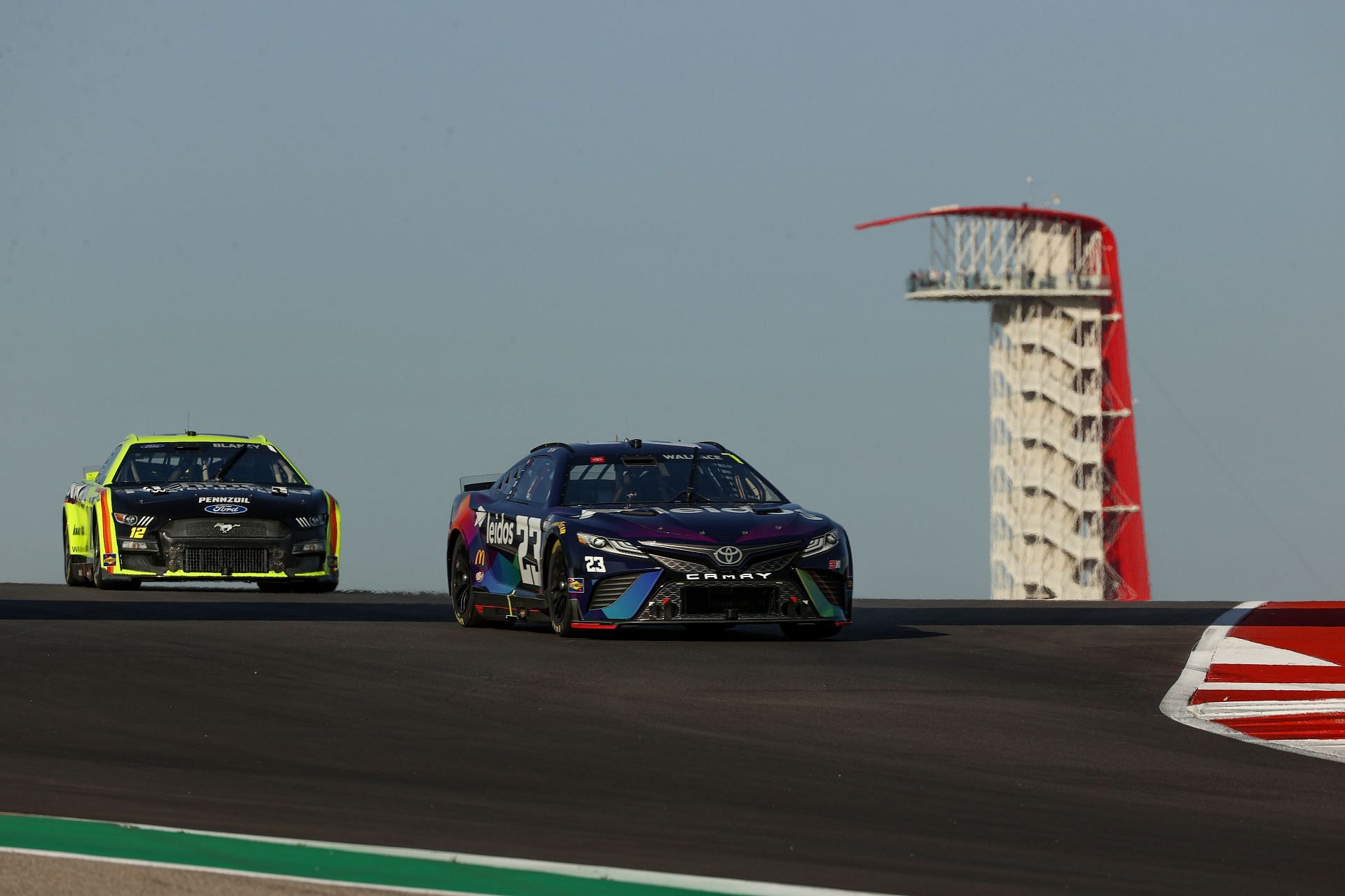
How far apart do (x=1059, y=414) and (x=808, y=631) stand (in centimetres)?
8070

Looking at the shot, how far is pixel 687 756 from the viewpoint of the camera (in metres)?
8.59

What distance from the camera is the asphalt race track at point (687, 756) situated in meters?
6.54

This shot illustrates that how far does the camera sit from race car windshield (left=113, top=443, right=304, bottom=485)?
2097cm

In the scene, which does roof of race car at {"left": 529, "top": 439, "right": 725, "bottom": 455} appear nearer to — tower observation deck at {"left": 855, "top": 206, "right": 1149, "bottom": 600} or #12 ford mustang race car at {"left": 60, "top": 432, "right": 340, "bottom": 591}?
#12 ford mustang race car at {"left": 60, "top": 432, "right": 340, "bottom": 591}

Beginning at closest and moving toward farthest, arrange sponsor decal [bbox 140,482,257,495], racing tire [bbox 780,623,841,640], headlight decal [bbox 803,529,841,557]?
1. headlight decal [bbox 803,529,841,557]
2. racing tire [bbox 780,623,841,640]
3. sponsor decal [bbox 140,482,257,495]

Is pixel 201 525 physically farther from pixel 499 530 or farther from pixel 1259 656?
pixel 1259 656

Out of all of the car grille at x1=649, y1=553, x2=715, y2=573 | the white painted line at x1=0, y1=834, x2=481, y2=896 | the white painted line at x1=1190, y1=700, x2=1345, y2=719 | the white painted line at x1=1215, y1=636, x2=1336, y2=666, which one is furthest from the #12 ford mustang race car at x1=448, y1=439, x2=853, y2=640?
the white painted line at x1=0, y1=834, x2=481, y2=896

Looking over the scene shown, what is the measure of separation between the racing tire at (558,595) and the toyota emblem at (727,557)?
99cm

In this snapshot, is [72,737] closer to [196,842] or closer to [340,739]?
[340,739]

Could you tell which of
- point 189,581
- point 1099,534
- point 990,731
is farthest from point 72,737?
point 1099,534

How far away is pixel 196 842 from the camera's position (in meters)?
6.30

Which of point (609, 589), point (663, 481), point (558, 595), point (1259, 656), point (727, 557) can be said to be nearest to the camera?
point (1259, 656)

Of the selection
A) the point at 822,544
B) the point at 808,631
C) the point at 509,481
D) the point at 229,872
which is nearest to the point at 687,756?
the point at 229,872

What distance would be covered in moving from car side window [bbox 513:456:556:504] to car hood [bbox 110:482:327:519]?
4.83 metres
